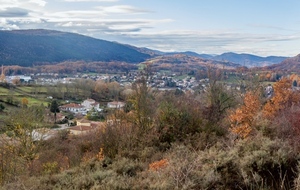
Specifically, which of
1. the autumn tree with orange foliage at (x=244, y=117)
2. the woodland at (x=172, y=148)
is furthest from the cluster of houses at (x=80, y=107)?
the autumn tree with orange foliage at (x=244, y=117)

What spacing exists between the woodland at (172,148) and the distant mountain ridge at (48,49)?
12157 centimetres

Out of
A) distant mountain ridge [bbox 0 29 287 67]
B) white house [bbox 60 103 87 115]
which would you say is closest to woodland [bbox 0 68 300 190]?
white house [bbox 60 103 87 115]

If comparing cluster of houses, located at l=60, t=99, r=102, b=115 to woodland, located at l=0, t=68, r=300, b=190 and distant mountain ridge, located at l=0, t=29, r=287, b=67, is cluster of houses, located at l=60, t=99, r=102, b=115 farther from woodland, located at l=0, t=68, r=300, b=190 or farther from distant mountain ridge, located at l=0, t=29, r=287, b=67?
distant mountain ridge, located at l=0, t=29, r=287, b=67

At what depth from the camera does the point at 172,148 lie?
10.1 m

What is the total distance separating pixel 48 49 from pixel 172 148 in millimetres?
158637

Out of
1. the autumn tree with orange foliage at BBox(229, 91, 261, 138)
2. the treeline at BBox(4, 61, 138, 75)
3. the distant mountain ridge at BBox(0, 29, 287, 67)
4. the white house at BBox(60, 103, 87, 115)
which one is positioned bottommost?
the white house at BBox(60, 103, 87, 115)

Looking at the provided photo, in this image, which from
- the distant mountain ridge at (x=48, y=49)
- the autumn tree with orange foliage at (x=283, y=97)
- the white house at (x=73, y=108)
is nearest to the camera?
the autumn tree with orange foliage at (x=283, y=97)

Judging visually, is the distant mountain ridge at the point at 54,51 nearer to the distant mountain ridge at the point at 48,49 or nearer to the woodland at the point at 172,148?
the distant mountain ridge at the point at 48,49

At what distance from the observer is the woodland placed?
4.55 m

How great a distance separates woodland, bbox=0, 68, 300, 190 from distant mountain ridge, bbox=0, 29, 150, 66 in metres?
122

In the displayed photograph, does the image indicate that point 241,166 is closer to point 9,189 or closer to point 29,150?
point 9,189

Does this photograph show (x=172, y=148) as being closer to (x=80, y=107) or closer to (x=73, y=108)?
(x=73, y=108)

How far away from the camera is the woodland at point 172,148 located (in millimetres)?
4551

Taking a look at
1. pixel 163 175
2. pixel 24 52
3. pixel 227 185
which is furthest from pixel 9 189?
pixel 24 52
